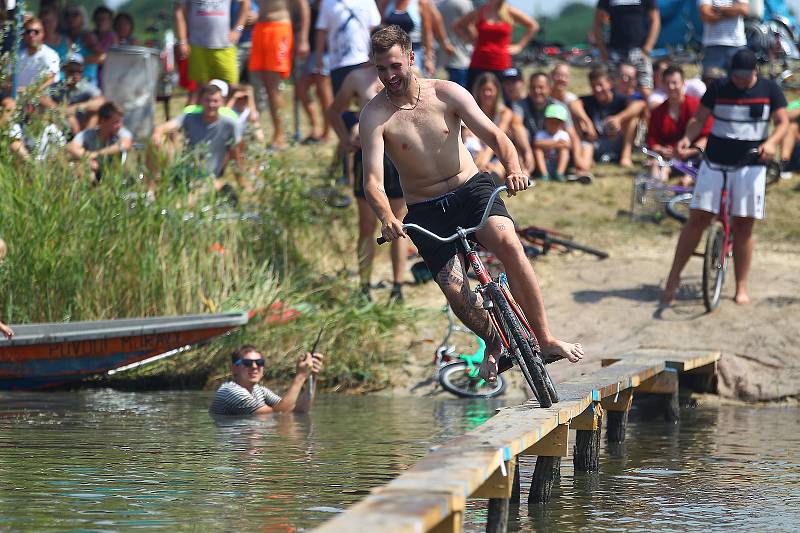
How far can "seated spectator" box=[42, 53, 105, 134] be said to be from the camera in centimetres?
1427

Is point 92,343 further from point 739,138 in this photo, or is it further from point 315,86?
point 315,86

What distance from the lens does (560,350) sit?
25.8 ft

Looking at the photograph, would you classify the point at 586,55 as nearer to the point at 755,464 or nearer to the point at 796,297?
the point at 796,297

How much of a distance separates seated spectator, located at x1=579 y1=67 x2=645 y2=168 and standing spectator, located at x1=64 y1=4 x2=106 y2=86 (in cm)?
588

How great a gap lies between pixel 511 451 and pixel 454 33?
11290 millimetres

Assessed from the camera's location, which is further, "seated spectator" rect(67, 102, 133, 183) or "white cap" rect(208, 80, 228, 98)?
"white cap" rect(208, 80, 228, 98)

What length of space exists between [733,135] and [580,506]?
5.87 m

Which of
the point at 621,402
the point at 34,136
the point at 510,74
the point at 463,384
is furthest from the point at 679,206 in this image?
the point at 34,136

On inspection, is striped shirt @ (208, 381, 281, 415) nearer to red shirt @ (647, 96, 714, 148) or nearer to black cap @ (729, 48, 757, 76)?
black cap @ (729, 48, 757, 76)

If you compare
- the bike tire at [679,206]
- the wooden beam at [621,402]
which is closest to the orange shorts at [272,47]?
the bike tire at [679,206]

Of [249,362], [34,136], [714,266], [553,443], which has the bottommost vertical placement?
[249,362]

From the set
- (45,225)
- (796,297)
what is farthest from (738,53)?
(45,225)

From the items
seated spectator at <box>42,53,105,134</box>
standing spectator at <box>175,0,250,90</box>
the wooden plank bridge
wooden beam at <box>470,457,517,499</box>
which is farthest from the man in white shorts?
wooden beam at <box>470,457,517,499</box>

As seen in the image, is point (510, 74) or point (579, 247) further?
point (510, 74)
